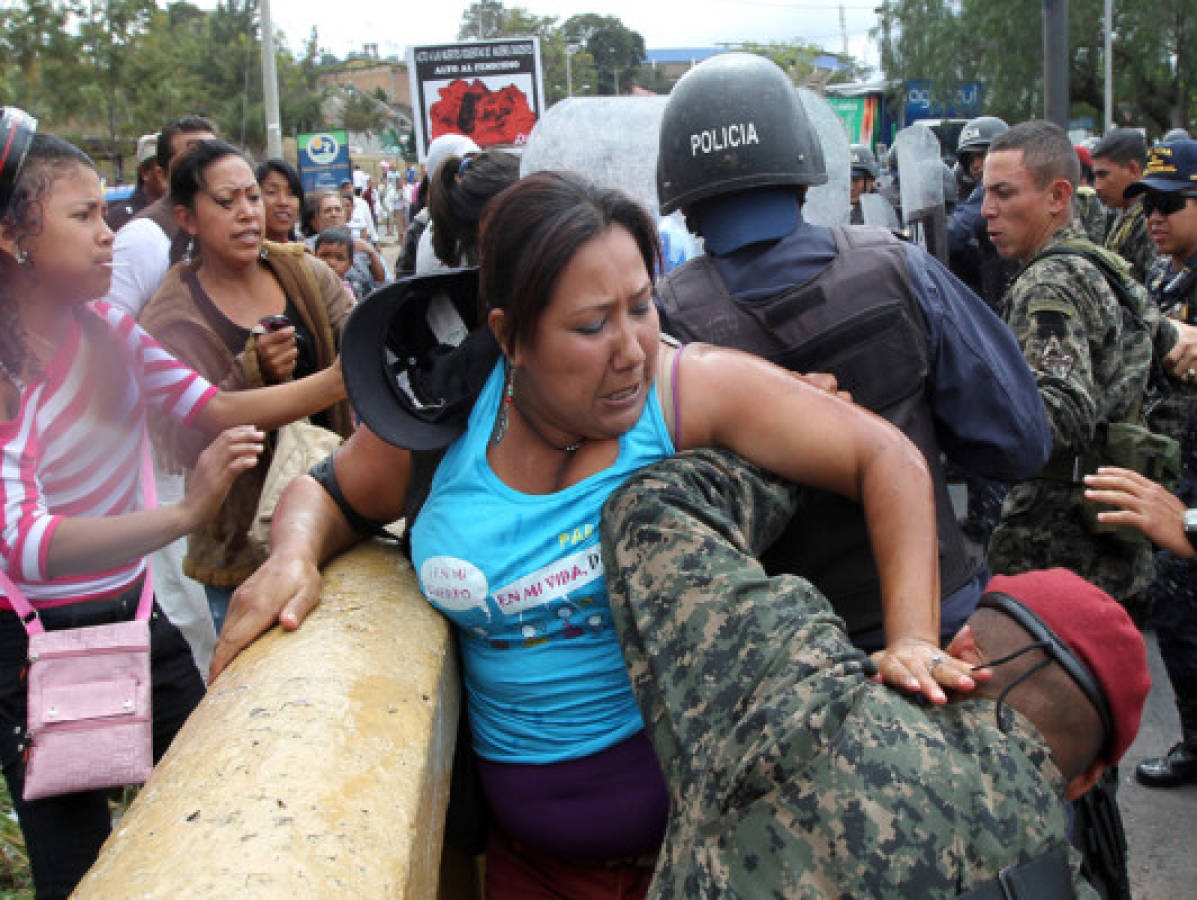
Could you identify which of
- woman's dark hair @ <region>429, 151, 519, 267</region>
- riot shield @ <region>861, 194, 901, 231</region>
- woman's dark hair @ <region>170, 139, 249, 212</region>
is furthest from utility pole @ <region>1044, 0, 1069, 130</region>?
woman's dark hair @ <region>170, 139, 249, 212</region>

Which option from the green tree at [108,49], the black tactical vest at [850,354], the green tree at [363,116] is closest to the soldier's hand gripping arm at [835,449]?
the black tactical vest at [850,354]

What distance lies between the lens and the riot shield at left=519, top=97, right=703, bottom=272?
152 inches

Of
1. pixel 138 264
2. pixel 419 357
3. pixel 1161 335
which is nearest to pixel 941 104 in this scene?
pixel 1161 335

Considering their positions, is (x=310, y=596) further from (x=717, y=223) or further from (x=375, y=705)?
(x=717, y=223)

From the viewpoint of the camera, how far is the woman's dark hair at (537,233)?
1.74 metres

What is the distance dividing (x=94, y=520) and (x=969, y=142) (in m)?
7.48

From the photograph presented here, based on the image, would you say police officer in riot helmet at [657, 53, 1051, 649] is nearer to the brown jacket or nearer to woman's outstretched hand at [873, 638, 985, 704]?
woman's outstretched hand at [873, 638, 985, 704]

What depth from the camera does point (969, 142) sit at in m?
8.38

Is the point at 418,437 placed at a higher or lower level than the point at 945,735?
higher

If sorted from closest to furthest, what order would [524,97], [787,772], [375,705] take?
[787,772] < [375,705] < [524,97]

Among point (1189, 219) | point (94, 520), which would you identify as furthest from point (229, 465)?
point (1189, 219)

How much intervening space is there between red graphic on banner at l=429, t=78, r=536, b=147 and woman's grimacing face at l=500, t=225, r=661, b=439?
865 cm

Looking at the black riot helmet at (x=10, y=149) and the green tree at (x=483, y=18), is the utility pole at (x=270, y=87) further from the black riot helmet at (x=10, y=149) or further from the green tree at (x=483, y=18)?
the green tree at (x=483, y=18)

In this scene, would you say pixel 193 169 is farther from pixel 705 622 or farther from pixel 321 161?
pixel 321 161
